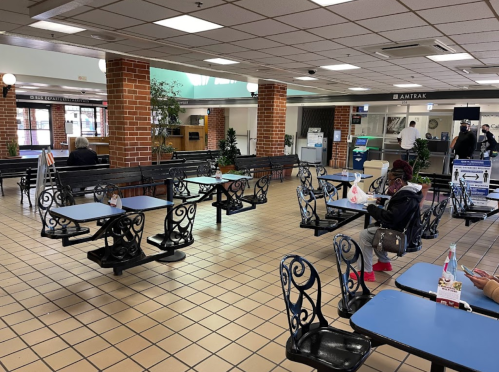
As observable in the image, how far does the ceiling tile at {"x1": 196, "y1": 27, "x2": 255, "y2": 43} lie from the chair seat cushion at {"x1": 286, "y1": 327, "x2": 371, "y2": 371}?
359 centimetres

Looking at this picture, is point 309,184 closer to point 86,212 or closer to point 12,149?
point 86,212

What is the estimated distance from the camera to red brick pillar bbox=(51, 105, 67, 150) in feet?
66.3

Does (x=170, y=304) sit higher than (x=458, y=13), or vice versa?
(x=458, y=13)

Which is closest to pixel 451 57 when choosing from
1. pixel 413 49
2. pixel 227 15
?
pixel 413 49

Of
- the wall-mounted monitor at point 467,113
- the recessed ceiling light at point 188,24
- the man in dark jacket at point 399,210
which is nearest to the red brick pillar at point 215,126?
the wall-mounted monitor at point 467,113

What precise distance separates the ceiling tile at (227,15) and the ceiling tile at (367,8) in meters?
0.85

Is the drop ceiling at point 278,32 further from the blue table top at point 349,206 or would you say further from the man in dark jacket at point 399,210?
the blue table top at point 349,206

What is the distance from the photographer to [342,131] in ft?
47.0

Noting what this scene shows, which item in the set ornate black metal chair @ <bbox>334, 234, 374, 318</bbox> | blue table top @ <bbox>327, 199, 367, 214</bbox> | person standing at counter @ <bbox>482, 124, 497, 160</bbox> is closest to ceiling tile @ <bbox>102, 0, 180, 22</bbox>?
blue table top @ <bbox>327, 199, 367, 214</bbox>

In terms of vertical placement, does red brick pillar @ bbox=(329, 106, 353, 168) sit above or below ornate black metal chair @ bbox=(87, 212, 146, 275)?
above

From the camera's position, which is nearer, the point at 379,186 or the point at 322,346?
the point at 322,346

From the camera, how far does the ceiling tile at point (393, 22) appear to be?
12.0 ft

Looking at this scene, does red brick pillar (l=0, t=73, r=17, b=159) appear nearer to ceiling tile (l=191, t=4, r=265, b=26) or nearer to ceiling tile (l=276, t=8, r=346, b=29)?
ceiling tile (l=191, t=4, r=265, b=26)

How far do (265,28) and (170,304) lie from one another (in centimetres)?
320
